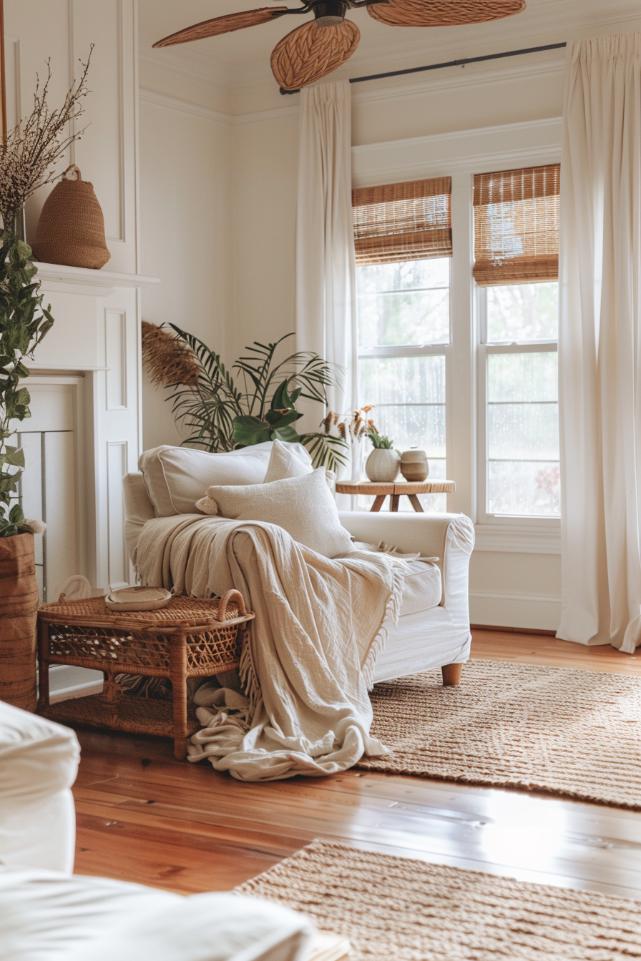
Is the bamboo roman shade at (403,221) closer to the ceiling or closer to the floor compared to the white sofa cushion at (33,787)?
closer to the ceiling

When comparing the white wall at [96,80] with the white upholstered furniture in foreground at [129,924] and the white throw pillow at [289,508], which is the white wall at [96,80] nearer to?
the white throw pillow at [289,508]

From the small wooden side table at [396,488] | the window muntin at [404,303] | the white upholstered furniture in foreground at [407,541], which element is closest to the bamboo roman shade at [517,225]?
the window muntin at [404,303]

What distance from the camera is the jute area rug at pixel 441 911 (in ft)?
6.66

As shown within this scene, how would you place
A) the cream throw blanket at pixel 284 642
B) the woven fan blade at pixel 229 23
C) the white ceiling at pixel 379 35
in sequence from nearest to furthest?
the woven fan blade at pixel 229 23
the cream throw blanket at pixel 284 642
the white ceiling at pixel 379 35

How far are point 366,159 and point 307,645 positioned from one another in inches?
128

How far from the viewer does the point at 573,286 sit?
515cm

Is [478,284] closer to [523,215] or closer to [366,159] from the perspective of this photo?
[523,215]

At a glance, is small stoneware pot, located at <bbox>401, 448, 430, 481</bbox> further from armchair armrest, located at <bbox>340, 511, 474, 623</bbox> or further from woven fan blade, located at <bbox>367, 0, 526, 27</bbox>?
woven fan blade, located at <bbox>367, 0, 526, 27</bbox>

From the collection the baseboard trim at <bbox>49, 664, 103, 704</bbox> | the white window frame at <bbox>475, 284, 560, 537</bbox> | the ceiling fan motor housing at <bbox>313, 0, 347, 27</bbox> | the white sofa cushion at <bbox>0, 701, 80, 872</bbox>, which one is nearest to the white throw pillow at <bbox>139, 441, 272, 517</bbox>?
the baseboard trim at <bbox>49, 664, 103, 704</bbox>

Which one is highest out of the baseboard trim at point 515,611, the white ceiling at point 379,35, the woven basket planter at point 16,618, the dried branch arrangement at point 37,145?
the white ceiling at point 379,35

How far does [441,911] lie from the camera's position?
221 cm

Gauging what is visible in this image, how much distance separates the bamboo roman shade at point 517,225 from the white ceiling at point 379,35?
63cm

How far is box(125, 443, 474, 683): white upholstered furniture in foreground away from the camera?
155 inches

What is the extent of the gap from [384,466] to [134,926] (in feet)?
14.2
